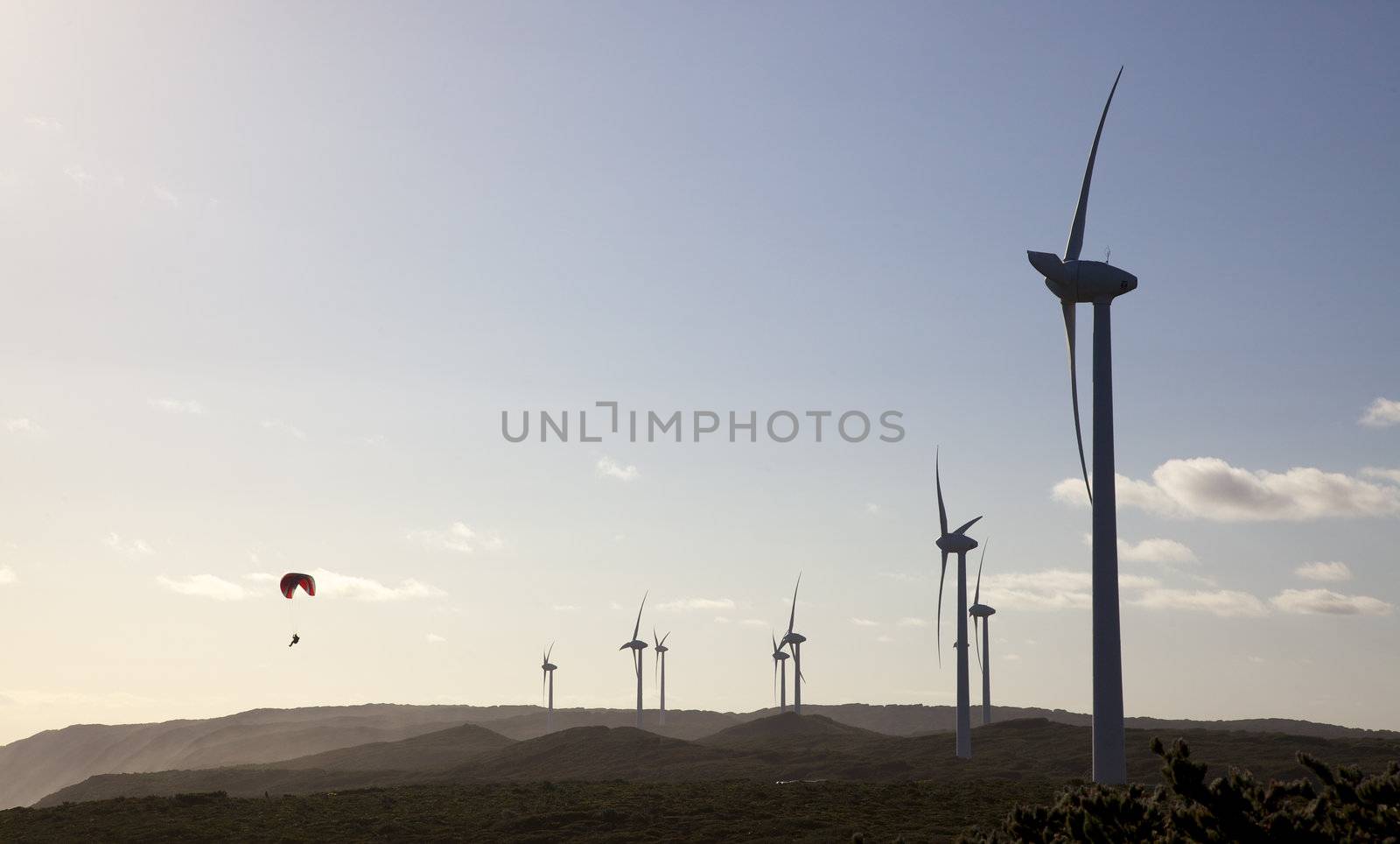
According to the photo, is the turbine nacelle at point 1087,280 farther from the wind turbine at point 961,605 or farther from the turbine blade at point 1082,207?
the wind turbine at point 961,605

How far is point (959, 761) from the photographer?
3440 inches

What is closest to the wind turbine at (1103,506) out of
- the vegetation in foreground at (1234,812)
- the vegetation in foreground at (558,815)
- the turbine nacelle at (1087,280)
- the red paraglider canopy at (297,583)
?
the turbine nacelle at (1087,280)

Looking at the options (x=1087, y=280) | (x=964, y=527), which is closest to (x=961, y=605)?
(x=964, y=527)

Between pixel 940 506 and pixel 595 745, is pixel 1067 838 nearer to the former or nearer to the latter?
pixel 940 506

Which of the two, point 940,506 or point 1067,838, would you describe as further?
point 940,506

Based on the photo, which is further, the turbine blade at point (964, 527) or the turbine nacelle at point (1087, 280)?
the turbine blade at point (964, 527)

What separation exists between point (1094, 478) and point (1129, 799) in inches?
923

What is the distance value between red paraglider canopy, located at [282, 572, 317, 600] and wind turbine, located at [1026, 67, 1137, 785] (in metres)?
44.1

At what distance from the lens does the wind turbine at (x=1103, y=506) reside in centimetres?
4275

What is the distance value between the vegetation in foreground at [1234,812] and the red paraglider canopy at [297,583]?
183ft

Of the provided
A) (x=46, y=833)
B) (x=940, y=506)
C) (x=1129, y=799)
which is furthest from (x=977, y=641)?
(x=1129, y=799)

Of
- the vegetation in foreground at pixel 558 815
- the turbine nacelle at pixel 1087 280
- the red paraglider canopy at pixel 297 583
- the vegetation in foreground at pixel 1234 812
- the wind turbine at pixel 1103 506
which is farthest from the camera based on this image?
the red paraglider canopy at pixel 297 583

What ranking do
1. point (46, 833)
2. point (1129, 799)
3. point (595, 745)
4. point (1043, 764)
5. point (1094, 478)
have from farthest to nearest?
1. point (595, 745)
2. point (1043, 764)
3. point (46, 833)
4. point (1094, 478)
5. point (1129, 799)

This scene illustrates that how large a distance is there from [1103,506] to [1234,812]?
24.5 metres
